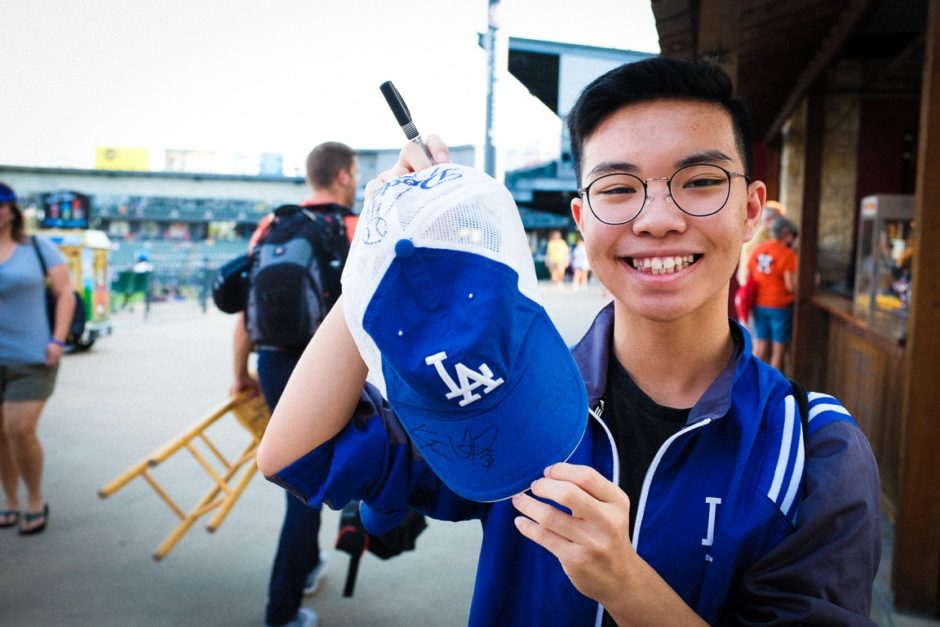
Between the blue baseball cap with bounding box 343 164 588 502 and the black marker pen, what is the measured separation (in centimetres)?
20

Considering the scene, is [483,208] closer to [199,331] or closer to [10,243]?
[10,243]

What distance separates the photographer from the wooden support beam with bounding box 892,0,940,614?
3.41 metres

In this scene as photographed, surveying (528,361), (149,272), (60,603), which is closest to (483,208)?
(528,361)

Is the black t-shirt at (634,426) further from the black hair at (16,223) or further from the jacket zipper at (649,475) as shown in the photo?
the black hair at (16,223)

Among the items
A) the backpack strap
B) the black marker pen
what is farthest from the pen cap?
the backpack strap

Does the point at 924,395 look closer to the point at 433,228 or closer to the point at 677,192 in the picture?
the point at 677,192

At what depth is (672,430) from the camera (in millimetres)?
1303

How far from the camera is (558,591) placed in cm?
125

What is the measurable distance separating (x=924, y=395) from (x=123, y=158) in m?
62.8

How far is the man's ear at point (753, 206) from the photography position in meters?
1.35

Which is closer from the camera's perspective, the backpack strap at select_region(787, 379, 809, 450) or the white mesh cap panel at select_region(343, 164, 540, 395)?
the white mesh cap panel at select_region(343, 164, 540, 395)

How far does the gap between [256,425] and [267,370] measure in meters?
0.65
